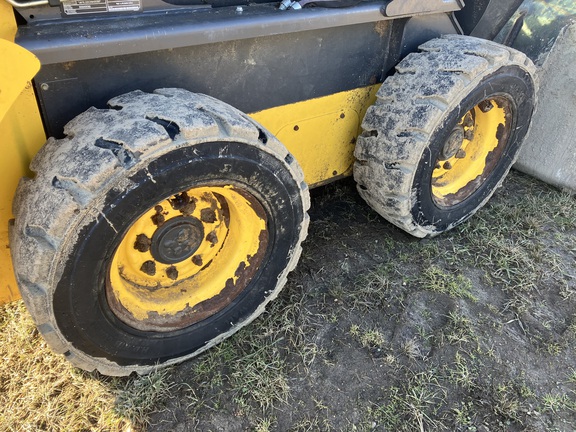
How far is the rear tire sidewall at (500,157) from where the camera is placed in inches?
98.4

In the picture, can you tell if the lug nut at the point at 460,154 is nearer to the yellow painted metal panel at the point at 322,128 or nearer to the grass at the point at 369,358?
the grass at the point at 369,358

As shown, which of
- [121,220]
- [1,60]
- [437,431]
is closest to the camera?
[1,60]

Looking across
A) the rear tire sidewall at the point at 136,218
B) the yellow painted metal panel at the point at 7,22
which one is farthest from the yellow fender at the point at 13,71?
the rear tire sidewall at the point at 136,218

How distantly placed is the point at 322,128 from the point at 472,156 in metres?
1.05

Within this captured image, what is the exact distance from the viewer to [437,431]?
2105mm

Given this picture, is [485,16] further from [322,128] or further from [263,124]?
[263,124]

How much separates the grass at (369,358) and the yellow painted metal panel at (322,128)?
471mm

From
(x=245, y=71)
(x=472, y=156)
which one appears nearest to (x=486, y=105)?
(x=472, y=156)

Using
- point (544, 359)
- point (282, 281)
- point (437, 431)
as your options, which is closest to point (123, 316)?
point (282, 281)

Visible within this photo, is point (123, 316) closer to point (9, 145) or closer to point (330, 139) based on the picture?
point (9, 145)

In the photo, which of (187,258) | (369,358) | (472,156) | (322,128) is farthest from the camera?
(472,156)

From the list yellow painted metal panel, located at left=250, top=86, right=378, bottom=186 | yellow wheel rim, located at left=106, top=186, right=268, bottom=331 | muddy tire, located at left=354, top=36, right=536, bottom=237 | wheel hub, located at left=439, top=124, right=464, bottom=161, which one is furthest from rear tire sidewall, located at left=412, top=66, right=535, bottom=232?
yellow wheel rim, located at left=106, top=186, right=268, bottom=331

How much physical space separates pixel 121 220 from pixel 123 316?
47cm

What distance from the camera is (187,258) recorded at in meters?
2.21
